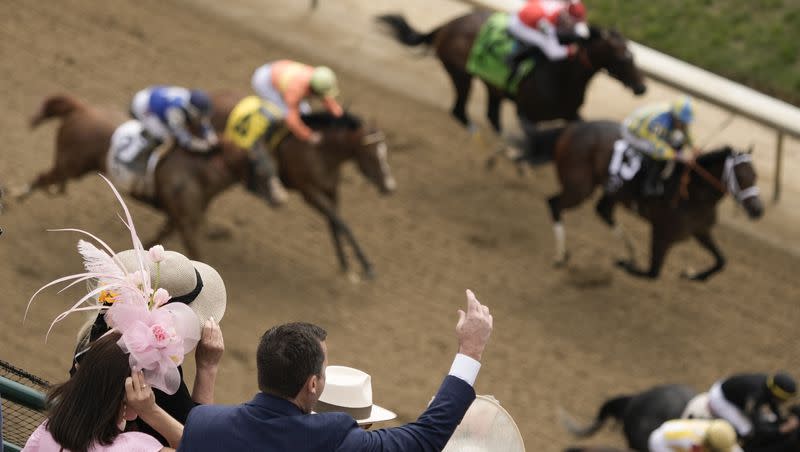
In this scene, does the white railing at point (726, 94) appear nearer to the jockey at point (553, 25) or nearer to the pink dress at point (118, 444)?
the jockey at point (553, 25)

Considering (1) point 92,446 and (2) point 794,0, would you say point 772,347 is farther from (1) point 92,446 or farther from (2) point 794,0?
(1) point 92,446

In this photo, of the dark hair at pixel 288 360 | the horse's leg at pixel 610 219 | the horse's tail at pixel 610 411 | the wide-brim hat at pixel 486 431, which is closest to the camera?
the dark hair at pixel 288 360

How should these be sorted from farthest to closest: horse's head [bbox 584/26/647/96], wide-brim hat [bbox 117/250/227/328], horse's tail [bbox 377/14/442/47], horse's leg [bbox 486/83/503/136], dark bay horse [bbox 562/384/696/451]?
1. horse's tail [bbox 377/14/442/47]
2. horse's leg [bbox 486/83/503/136]
3. horse's head [bbox 584/26/647/96]
4. dark bay horse [bbox 562/384/696/451]
5. wide-brim hat [bbox 117/250/227/328]

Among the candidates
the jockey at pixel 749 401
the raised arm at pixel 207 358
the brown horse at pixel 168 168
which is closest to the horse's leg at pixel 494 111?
the brown horse at pixel 168 168

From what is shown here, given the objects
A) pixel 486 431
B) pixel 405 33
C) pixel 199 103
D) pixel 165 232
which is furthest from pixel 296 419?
pixel 405 33

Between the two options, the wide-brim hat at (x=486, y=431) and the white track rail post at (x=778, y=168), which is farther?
the white track rail post at (x=778, y=168)

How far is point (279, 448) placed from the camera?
2.72 meters

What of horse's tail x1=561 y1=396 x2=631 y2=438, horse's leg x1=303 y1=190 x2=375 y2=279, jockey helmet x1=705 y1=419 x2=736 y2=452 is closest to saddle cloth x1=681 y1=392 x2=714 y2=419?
Answer: horse's tail x1=561 y1=396 x2=631 y2=438

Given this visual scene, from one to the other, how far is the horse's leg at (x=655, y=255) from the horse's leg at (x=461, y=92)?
233 cm

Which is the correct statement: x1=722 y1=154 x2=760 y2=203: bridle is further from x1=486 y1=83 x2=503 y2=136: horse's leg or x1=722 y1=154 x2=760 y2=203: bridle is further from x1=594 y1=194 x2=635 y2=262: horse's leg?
x1=486 y1=83 x2=503 y2=136: horse's leg

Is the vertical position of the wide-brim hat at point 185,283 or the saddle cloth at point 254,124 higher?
the wide-brim hat at point 185,283

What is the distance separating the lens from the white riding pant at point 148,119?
8.52 m

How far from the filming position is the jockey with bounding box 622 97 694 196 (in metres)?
8.84

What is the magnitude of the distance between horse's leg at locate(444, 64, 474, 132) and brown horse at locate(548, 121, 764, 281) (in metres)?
1.43
